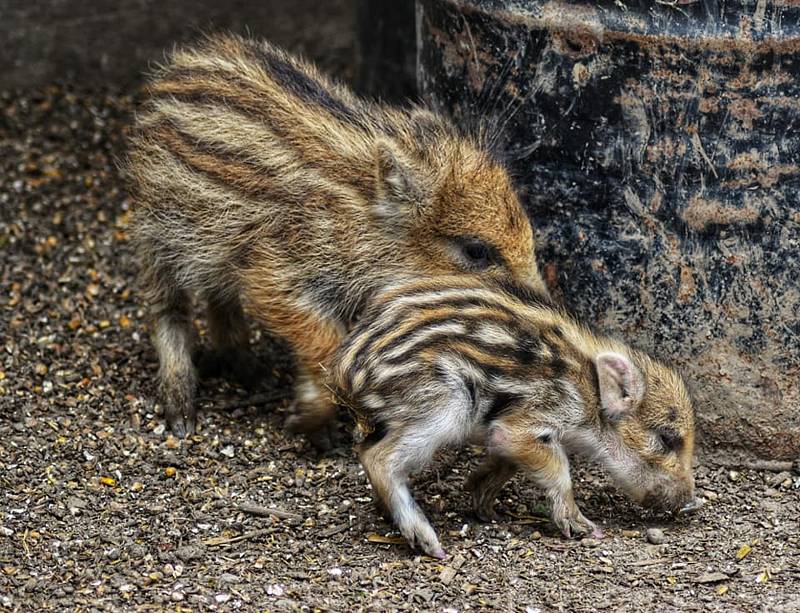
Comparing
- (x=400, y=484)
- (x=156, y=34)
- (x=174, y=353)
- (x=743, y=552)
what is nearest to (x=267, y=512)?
(x=400, y=484)

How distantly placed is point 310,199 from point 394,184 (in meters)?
0.34

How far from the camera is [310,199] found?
17.3 ft

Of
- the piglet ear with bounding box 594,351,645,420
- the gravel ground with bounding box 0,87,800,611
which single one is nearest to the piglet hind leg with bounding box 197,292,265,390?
the gravel ground with bounding box 0,87,800,611

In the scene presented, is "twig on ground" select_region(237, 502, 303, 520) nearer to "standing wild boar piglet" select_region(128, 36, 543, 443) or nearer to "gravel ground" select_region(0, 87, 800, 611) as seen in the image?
"gravel ground" select_region(0, 87, 800, 611)

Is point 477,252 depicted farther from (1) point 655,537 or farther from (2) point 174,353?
(2) point 174,353

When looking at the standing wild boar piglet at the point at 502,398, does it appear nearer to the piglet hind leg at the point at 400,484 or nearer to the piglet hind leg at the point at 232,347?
the piglet hind leg at the point at 400,484

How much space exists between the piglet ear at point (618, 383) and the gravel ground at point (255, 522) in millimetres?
466

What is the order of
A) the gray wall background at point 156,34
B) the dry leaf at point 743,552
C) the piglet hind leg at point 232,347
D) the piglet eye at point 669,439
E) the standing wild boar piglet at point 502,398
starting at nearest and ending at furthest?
the standing wild boar piglet at point 502,398 → the dry leaf at point 743,552 → the piglet eye at point 669,439 → the piglet hind leg at point 232,347 → the gray wall background at point 156,34

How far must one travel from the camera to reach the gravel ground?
4.40 m

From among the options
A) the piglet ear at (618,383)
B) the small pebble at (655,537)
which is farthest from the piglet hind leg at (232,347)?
the small pebble at (655,537)

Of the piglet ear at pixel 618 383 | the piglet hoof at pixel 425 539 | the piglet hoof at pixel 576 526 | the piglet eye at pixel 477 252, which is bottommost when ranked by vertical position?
the piglet hoof at pixel 425 539

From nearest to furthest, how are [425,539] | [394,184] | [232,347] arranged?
[425,539], [394,184], [232,347]

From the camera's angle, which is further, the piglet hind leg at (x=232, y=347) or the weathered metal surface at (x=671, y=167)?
the piglet hind leg at (x=232, y=347)

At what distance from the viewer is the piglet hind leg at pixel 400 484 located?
4.59 meters
